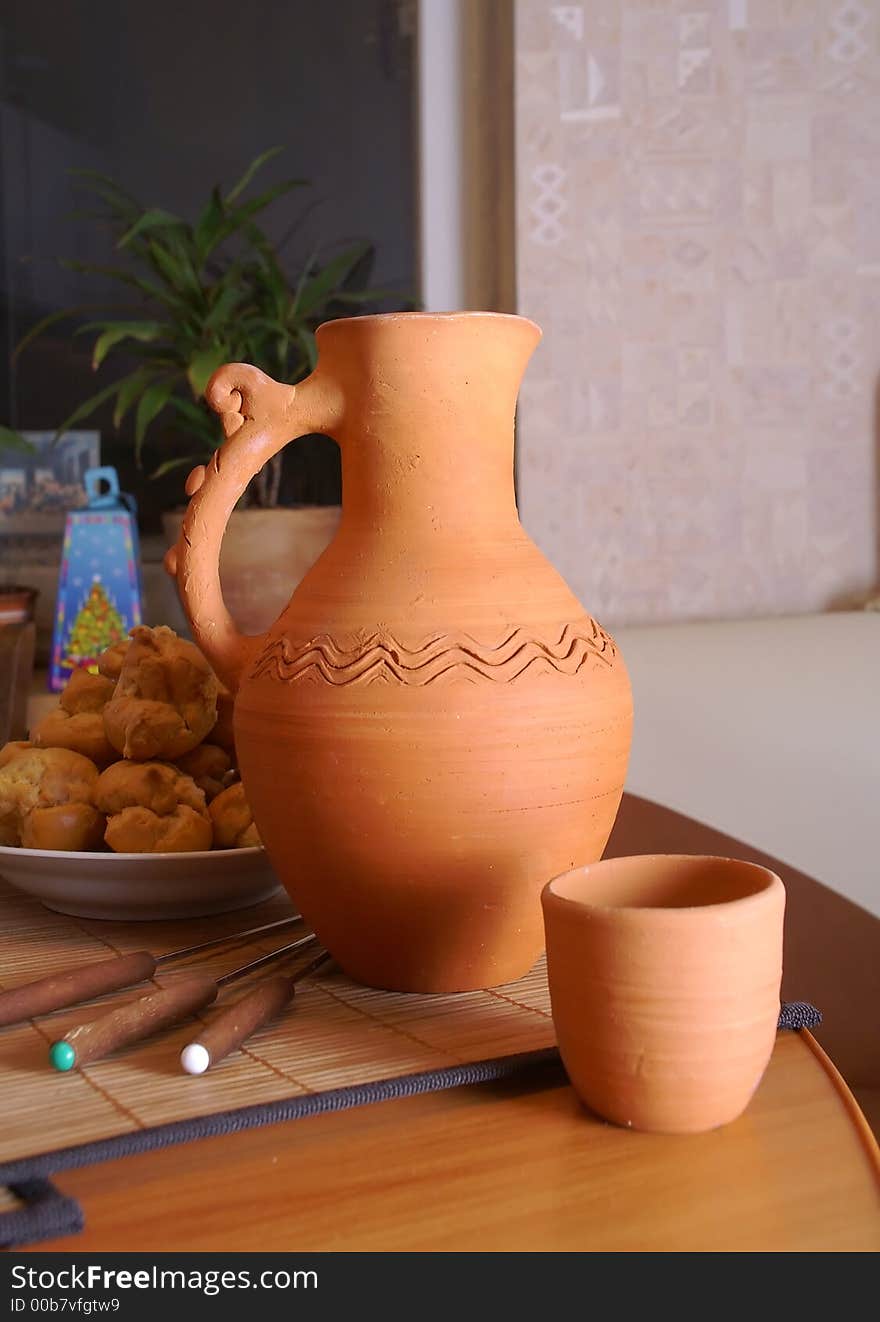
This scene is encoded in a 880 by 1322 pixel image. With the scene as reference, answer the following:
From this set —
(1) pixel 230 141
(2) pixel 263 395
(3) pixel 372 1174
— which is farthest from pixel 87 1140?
(1) pixel 230 141

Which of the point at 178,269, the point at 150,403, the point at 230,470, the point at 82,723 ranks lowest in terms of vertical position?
the point at 82,723

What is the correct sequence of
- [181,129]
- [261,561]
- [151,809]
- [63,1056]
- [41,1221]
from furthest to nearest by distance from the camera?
[181,129] < [261,561] < [151,809] < [63,1056] < [41,1221]

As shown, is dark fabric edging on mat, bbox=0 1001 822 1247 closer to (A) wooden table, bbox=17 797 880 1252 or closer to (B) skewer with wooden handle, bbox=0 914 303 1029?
(A) wooden table, bbox=17 797 880 1252

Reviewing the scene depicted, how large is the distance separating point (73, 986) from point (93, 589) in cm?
148

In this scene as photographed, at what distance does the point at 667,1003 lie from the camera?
0.48 metres

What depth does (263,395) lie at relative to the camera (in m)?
0.66

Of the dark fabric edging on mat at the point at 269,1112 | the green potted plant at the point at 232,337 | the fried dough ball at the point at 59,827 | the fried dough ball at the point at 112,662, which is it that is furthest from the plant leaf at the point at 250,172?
the dark fabric edging on mat at the point at 269,1112

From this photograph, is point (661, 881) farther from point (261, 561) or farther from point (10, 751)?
point (261, 561)

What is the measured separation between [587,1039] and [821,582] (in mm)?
1901

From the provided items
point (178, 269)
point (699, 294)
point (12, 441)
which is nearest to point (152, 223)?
point (178, 269)

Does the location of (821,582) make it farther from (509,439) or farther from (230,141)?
(509,439)

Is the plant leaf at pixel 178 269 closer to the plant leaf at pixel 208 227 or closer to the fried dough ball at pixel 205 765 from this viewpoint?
the plant leaf at pixel 208 227

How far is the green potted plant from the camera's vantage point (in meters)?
1.94

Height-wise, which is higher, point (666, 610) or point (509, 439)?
point (509, 439)
